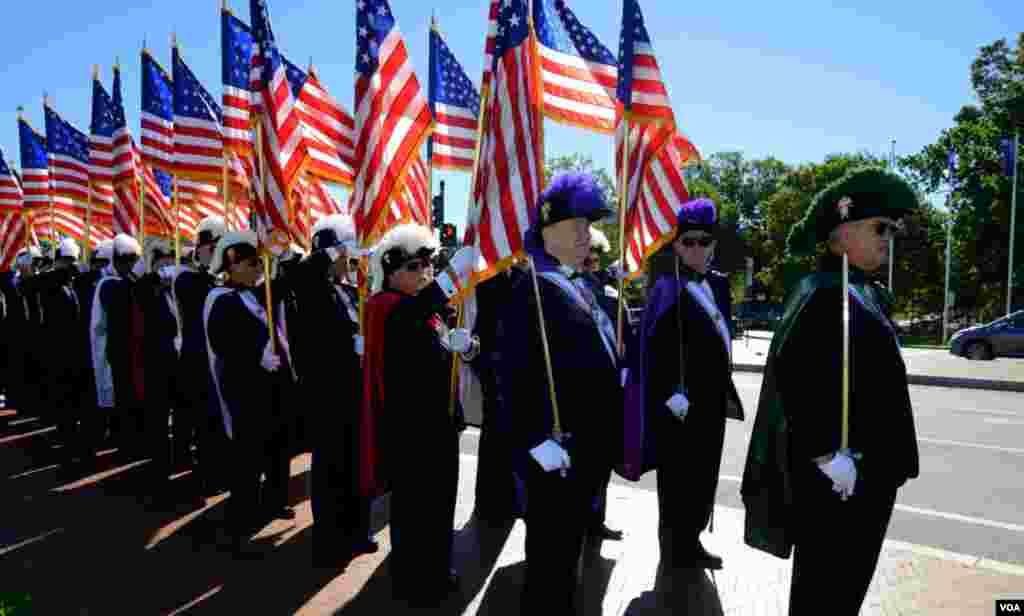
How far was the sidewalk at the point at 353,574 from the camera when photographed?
3.94 metres

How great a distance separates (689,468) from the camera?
174 inches

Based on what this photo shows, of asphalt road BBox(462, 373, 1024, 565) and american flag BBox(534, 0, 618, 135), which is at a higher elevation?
american flag BBox(534, 0, 618, 135)

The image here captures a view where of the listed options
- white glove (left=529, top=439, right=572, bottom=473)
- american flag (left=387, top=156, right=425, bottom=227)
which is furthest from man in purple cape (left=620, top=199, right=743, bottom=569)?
american flag (left=387, top=156, right=425, bottom=227)

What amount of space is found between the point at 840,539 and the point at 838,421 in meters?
0.46

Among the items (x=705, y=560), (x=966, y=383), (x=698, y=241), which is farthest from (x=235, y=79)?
(x=966, y=383)

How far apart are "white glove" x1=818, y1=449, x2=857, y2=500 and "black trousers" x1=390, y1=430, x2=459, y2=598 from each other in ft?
6.79

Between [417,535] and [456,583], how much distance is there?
1.60 feet

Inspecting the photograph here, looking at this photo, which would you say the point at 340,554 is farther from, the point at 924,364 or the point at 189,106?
the point at 924,364

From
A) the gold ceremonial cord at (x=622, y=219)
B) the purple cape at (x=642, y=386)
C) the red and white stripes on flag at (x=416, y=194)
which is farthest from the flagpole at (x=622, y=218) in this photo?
the red and white stripes on flag at (x=416, y=194)

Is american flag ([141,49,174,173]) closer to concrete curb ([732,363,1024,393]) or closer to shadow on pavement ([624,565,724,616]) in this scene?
shadow on pavement ([624,565,724,616])

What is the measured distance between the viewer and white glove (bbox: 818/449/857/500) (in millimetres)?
2662

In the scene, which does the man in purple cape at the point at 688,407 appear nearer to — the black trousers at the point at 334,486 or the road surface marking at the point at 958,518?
the black trousers at the point at 334,486

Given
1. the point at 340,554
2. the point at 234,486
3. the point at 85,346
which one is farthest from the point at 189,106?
the point at 340,554

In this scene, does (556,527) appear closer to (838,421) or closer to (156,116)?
(838,421)
